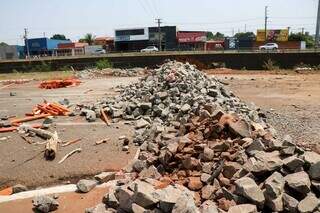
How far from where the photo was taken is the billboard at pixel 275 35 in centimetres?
7444

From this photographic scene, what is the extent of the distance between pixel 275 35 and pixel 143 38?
25545mm

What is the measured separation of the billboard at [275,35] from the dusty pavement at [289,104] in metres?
54.8

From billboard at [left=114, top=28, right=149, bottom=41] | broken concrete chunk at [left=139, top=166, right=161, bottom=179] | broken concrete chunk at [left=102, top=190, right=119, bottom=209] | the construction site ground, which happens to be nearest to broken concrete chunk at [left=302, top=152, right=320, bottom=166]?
broken concrete chunk at [left=139, top=166, right=161, bottom=179]

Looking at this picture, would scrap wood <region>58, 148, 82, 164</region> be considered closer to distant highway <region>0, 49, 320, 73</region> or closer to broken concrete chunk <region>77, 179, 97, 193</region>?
broken concrete chunk <region>77, 179, 97, 193</region>

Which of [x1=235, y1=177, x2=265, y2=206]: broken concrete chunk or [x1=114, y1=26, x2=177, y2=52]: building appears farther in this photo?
[x1=114, y1=26, x2=177, y2=52]: building

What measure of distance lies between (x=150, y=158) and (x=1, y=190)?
280 cm

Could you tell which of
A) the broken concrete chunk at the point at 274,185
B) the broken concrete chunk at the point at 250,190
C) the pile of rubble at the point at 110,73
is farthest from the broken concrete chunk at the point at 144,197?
the pile of rubble at the point at 110,73

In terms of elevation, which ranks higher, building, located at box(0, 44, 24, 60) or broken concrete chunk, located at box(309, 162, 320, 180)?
broken concrete chunk, located at box(309, 162, 320, 180)

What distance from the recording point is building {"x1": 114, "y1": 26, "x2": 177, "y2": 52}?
3132 inches

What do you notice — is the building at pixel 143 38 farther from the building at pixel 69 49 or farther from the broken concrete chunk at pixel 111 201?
the broken concrete chunk at pixel 111 201

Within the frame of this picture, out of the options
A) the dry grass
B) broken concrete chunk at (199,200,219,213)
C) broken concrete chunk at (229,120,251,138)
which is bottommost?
the dry grass

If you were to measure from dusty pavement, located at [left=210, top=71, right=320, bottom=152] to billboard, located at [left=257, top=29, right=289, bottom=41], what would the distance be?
54.8 m

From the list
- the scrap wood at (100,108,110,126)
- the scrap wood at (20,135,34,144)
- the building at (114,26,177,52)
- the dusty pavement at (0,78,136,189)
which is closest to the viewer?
the dusty pavement at (0,78,136,189)

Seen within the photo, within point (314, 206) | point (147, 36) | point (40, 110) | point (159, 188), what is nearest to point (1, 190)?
point (159, 188)
